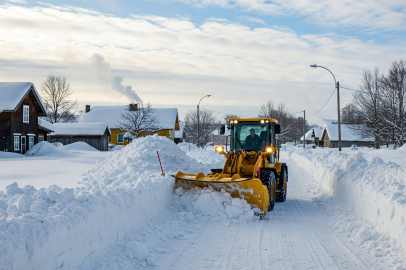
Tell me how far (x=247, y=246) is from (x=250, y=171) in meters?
4.17

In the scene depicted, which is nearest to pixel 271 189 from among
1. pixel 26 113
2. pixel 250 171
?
pixel 250 171

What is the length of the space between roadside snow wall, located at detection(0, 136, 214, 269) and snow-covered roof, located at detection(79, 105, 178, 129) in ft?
157

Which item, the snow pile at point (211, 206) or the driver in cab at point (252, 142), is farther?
the driver in cab at point (252, 142)

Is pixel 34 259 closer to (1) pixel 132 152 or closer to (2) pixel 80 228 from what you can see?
(2) pixel 80 228

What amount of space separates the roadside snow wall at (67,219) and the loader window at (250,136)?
3.14m

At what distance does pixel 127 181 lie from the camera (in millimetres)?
9023

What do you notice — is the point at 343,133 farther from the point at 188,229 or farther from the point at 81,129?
the point at 188,229

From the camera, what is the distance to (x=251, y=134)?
11547mm

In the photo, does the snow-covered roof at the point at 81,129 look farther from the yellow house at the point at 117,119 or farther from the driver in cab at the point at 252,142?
the driver in cab at the point at 252,142

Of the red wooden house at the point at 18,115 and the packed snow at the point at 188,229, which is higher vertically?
the red wooden house at the point at 18,115

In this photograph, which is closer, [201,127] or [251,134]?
[251,134]

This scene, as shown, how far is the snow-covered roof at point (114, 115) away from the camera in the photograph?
56.7 m

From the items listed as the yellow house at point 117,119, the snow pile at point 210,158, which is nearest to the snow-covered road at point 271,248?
the snow pile at point 210,158

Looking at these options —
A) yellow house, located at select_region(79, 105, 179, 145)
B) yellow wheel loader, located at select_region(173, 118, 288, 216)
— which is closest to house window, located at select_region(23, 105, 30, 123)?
yellow house, located at select_region(79, 105, 179, 145)
